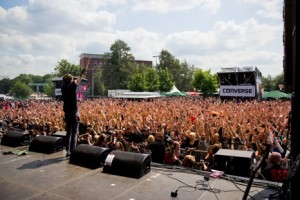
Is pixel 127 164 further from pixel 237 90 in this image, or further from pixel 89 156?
pixel 237 90

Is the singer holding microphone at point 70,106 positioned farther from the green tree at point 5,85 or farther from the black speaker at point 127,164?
the green tree at point 5,85

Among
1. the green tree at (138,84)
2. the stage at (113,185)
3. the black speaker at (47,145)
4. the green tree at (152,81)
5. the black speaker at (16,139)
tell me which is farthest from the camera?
the green tree at (152,81)

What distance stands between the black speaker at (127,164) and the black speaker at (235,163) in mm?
1245

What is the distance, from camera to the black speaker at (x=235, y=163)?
425cm

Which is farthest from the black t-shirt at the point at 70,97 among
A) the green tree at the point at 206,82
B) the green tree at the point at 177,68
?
the green tree at the point at 177,68

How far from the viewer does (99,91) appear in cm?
7994

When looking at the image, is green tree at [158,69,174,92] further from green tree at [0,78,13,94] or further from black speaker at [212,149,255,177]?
green tree at [0,78,13,94]

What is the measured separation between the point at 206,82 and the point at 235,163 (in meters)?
43.7

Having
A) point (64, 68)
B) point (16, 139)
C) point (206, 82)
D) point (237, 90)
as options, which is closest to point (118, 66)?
point (64, 68)

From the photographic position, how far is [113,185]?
152 inches

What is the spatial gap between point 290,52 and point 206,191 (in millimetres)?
2207

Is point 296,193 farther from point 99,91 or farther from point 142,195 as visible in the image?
point 99,91

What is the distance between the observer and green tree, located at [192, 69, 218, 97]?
46.8 meters

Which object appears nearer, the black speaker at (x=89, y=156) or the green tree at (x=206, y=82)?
the black speaker at (x=89, y=156)
